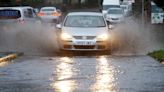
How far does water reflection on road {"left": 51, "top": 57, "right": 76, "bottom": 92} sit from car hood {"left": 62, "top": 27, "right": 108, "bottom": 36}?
3.49 meters

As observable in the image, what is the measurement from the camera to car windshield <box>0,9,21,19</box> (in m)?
28.9

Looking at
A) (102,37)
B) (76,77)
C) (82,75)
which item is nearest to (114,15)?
(102,37)

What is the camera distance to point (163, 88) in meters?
12.2

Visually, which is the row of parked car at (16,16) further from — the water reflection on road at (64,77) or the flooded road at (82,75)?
the water reflection on road at (64,77)

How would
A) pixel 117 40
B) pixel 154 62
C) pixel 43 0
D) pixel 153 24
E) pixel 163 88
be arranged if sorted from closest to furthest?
pixel 163 88 < pixel 154 62 < pixel 117 40 < pixel 153 24 < pixel 43 0

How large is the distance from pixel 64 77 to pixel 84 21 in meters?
9.23

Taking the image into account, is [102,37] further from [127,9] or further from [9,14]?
[127,9]

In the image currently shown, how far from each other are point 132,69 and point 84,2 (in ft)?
262

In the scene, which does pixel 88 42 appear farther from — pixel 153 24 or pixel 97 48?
pixel 153 24

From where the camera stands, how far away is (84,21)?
23250mm

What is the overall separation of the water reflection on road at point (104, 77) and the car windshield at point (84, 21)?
4.69m

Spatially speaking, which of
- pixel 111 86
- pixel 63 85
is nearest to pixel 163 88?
pixel 111 86

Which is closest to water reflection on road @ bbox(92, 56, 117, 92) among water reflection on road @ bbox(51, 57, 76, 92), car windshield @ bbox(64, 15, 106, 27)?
water reflection on road @ bbox(51, 57, 76, 92)

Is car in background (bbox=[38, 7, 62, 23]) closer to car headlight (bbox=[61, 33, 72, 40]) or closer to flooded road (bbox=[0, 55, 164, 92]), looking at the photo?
car headlight (bbox=[61, 33, 72, 40])
